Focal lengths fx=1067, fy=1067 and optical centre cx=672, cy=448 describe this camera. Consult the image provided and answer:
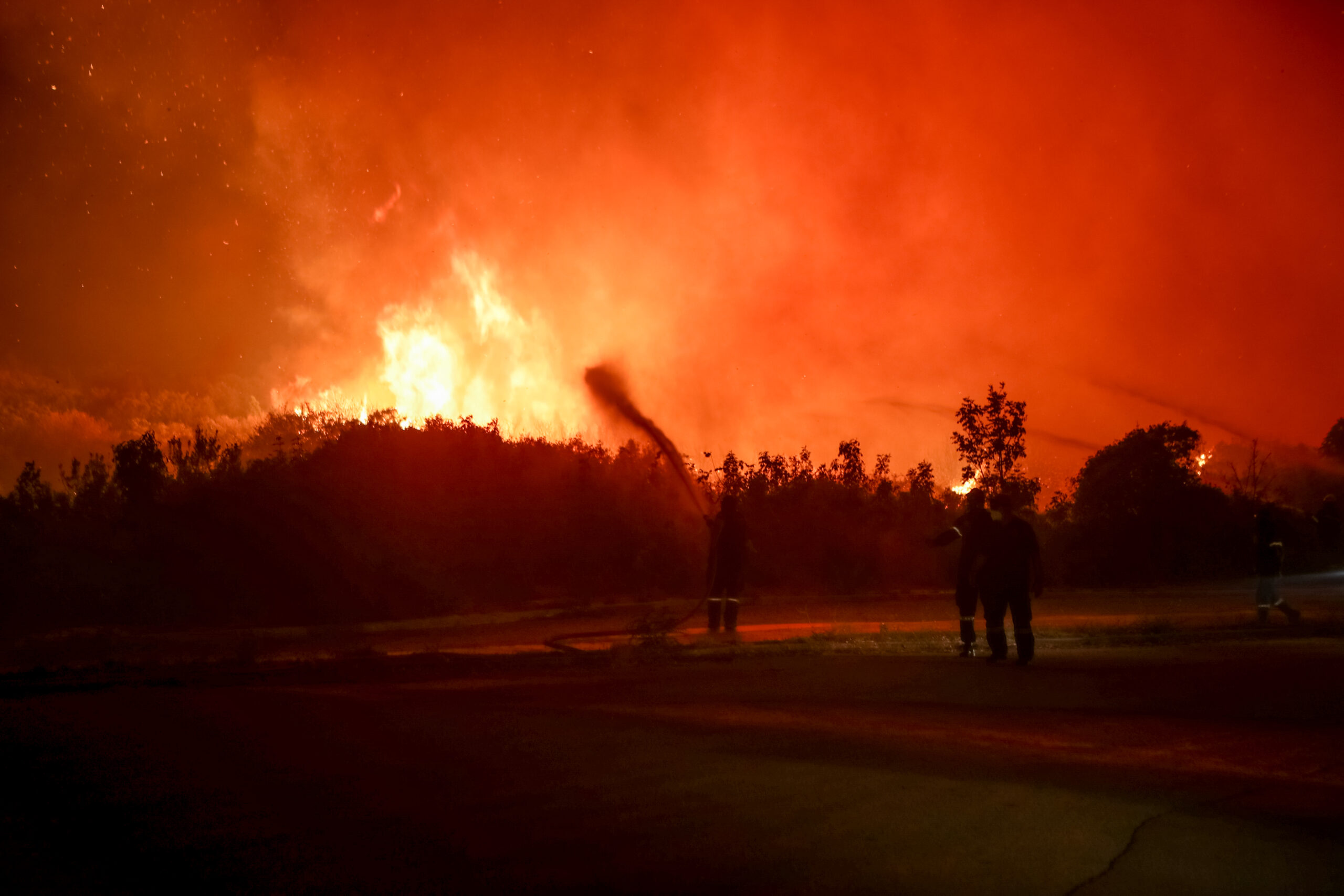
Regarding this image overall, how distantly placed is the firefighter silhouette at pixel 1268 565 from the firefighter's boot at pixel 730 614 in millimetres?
8796

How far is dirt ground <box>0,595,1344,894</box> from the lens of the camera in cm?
411

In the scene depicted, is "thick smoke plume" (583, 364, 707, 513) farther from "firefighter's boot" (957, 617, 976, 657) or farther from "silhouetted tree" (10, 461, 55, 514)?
"silhouetted tree" (10, 461, 55, 514)

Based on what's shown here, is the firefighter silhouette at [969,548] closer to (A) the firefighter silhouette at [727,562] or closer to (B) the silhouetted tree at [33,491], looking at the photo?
(A) the firefighter silhouette at [727,562]

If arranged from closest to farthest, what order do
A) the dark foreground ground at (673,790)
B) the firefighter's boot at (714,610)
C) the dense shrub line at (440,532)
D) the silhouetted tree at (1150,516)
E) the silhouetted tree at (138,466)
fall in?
the dark foreground ground at (673,790) < the firefighter's boot at (714,610) < the dense shrub line at (440,532) < the silhouetted tree at (138,466) < the silhouetted tree at (1150,516)

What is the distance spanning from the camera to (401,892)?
383cm

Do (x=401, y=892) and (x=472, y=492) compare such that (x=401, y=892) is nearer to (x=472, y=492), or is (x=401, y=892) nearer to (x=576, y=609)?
(x=576, y=609)

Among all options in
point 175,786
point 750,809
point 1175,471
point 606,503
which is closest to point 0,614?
point 606,503

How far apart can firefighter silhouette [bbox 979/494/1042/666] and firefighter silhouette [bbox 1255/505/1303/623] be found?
7775mm

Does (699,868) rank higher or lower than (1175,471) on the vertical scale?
lower

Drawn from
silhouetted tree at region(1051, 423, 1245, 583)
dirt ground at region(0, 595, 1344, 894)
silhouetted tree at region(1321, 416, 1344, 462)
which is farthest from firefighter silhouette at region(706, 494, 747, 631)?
silhouetted tree at region(1321, 416, 1344, 462)

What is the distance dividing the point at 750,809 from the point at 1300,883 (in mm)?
2211

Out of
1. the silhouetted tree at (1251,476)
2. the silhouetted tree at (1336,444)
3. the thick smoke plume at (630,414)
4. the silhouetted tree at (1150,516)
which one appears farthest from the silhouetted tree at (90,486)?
the silhouetted tree at (1336,444)

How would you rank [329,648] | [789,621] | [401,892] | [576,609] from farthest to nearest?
[576,609], [789,621], [329,648], [401,892]

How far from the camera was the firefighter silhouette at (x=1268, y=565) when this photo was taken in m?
17.3
